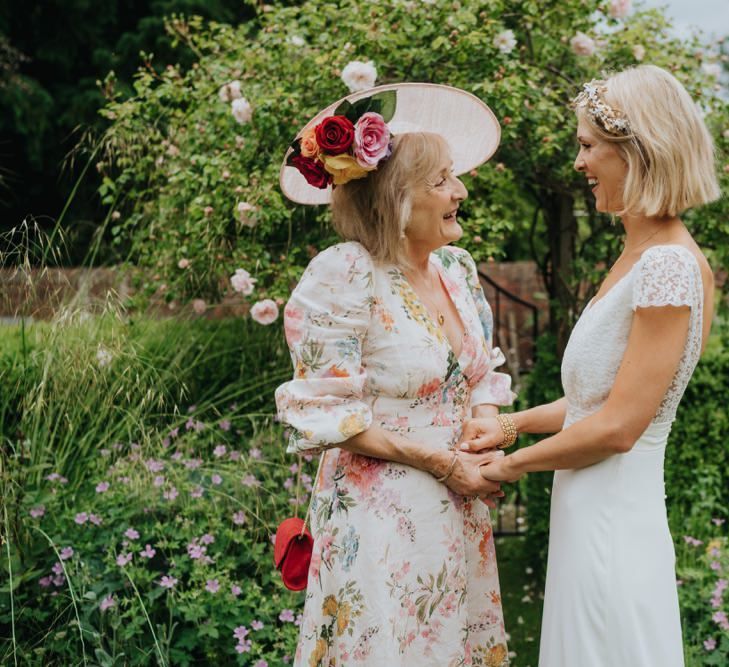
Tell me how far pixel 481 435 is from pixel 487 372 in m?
0.21

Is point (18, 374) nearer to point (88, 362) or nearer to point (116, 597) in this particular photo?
point (88, 362)

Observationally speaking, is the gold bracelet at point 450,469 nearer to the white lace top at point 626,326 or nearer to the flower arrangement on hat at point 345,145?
the white lace top at point 626,326

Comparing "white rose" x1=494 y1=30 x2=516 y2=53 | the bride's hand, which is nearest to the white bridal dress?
the bride's hand

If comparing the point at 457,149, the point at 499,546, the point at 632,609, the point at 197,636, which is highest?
the point at 457,149

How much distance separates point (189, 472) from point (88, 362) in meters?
0.61

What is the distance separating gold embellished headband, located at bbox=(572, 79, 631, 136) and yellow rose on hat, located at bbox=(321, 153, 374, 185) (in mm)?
531

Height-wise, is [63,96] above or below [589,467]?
above

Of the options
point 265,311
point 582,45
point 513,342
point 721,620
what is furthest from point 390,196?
point 513,342

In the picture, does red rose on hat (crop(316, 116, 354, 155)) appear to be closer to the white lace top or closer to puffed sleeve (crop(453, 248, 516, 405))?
puffed sleeve (crop(453, 248, 516, 405))

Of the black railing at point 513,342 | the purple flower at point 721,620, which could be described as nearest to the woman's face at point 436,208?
the purple flower at point 721,620

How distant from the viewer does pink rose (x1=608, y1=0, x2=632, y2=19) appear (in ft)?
14.4

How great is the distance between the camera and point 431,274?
2592mm

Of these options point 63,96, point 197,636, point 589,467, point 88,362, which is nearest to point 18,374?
point 88,362

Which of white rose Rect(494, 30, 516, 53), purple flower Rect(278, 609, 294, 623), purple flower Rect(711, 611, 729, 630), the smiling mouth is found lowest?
purple flower Rect(278, 609, 294, 623)
